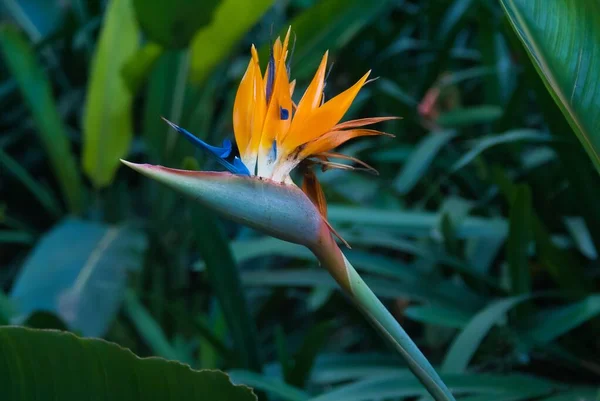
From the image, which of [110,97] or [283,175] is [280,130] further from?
[110,97]

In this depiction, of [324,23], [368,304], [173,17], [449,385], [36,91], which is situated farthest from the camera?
[36,91]

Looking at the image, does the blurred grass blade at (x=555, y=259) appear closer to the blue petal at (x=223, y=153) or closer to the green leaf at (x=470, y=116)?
the green leaf at (x=470, y=116)

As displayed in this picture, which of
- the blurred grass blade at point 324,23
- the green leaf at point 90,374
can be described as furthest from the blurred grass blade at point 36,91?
the green leaf at point 90,374

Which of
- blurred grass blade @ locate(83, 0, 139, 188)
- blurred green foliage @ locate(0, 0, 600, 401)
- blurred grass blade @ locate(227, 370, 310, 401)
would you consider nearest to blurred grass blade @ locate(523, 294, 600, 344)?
blurred green foliage @ locate(0, 0, 600, 401)

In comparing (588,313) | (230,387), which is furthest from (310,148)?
(588,313)

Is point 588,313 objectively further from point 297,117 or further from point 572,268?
point 297,117

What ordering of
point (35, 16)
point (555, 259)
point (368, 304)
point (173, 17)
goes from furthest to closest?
point (35, 16)
point (173, 17)
point (555, 259)
point (368, 304)

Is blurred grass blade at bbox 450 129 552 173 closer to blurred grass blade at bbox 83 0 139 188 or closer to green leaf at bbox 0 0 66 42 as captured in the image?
blurred grass blade at bbox 83 0 139 188

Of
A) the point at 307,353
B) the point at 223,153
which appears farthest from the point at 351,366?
the point at 223,153
